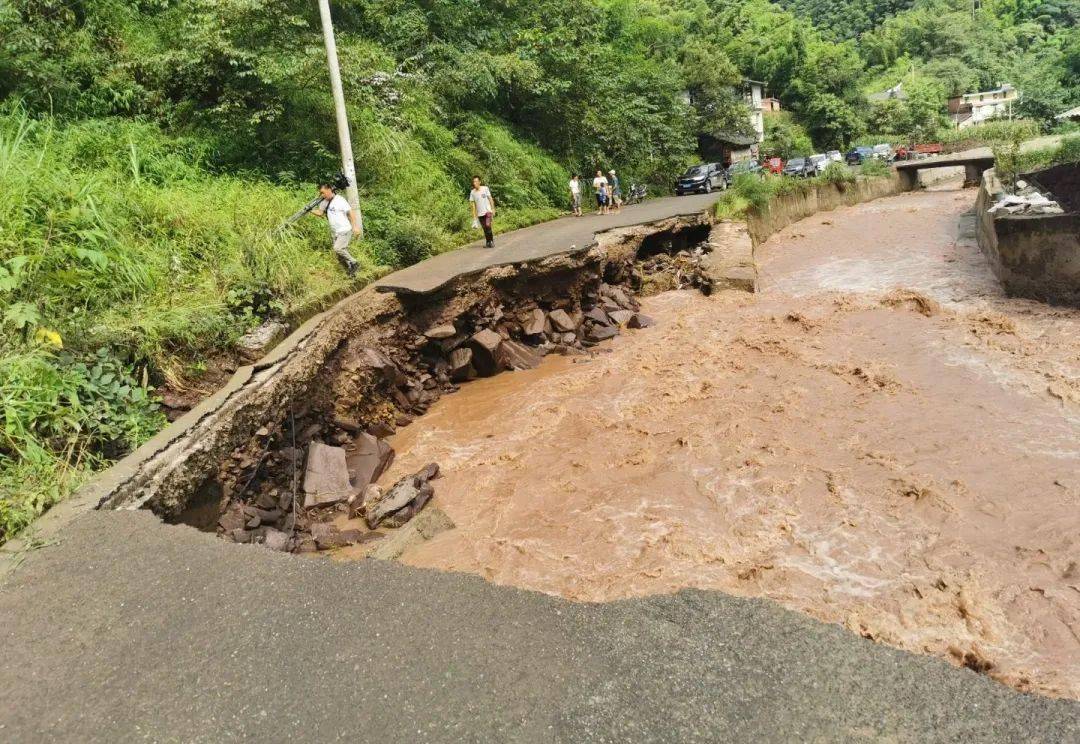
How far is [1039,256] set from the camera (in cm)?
1120

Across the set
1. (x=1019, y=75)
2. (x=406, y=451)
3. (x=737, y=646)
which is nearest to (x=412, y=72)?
(x=406, y=451)

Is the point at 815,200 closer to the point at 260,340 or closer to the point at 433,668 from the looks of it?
the point at 260,340

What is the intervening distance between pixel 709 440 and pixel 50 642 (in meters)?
6.21

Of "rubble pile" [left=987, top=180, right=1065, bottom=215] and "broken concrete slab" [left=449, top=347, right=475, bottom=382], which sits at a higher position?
"rubble pile" [left=987, top=180, right=1065, bottom=215]

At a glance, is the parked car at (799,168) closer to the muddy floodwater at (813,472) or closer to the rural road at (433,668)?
the muddy floodwater at (813,472)

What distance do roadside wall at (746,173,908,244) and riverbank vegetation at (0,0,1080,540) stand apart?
3.59 ft

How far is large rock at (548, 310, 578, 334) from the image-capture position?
11633 millimetres

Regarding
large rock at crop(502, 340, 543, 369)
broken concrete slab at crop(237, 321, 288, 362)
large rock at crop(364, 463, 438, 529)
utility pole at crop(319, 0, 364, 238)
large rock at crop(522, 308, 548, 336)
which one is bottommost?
large rock at crop(364, 463, 438, 529)

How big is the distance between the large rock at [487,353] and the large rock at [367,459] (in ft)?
9.10

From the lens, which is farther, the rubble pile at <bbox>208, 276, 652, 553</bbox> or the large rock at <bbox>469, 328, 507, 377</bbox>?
the large rock at <bbox>469, 328, 507, 377</bbox>

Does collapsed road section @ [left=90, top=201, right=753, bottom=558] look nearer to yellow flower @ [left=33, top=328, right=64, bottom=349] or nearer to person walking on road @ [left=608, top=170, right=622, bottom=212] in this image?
yellow flower @ [left=33, top=328, right=64, bottom=349]

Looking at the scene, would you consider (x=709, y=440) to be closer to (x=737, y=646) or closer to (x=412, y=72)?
(x=737, y=646)

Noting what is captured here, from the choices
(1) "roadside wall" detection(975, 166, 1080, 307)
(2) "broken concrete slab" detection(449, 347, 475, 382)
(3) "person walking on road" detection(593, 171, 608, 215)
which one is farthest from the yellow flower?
(3) "person walking on road" detection(593, 171, 608, 215)

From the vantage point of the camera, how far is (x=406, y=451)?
7938 millimetres
